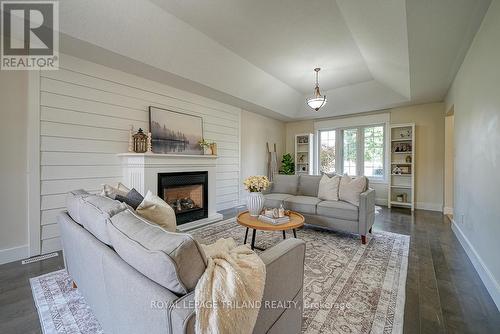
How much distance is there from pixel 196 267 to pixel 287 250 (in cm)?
53

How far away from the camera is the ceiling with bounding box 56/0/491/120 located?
2.30 meters

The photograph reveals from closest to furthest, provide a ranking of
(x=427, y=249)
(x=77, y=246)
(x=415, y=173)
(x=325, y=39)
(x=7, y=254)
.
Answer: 1. (x=77, y=246)
2. (x=7, y=254)
3. (x=427, y=249)
4. (x=325, y=39)
5. (x=415, y=173)

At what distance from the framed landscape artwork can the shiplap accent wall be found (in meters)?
0.15

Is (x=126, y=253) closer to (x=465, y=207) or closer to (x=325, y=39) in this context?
(x=325, y=39)

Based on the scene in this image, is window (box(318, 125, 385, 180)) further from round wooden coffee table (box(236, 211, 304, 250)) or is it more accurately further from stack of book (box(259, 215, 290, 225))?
stack of book (box(259, 215, 290, 225))

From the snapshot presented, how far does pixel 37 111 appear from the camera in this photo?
2.61m

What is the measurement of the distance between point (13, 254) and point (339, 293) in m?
3.50

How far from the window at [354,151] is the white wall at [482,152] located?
8.41 feet

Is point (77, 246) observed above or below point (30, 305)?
above

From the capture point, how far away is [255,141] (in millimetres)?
6047

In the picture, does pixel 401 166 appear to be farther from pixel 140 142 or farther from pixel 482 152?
pixel 140 142

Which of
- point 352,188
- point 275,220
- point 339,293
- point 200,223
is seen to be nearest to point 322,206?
point 352,188

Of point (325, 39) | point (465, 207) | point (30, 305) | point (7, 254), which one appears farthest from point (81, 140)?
point (465, 207)

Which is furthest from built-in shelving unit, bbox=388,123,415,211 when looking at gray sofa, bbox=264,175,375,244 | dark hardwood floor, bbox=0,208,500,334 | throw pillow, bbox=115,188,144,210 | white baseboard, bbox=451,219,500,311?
throw pillow, bbox=115,188,144,210
